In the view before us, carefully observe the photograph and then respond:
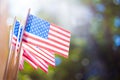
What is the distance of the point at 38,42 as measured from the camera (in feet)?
14.1

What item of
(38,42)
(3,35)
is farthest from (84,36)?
(38,42)

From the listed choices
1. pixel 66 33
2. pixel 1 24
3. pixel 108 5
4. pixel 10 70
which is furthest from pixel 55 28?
pixel 108 5

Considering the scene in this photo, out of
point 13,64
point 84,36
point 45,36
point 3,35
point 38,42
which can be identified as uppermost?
point 84,36

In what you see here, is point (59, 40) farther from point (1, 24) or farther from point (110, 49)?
point (110, 49)

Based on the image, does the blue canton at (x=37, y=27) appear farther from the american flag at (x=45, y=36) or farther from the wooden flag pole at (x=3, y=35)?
the wooden flag pole at (x=3, y=35)

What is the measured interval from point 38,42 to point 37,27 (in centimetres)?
22

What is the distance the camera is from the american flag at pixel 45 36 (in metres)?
4.28

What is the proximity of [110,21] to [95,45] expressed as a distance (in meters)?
0.68

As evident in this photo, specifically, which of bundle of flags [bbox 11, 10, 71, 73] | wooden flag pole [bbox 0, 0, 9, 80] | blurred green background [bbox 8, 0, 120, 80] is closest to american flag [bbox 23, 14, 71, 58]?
bundle of flags [bbox 11, 10, 71, 73]

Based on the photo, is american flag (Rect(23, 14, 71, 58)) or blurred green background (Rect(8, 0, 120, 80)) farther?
blurred green background (Rect(8, 0, 120, 80))

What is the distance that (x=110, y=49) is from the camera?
6703 millimetres

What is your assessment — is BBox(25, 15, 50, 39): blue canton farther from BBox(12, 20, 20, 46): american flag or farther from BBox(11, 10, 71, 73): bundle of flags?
BBox(12, 20, 20, 46): american flag

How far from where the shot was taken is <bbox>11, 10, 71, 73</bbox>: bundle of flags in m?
4.25

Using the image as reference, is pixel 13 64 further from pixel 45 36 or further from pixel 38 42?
pixel 45 36
